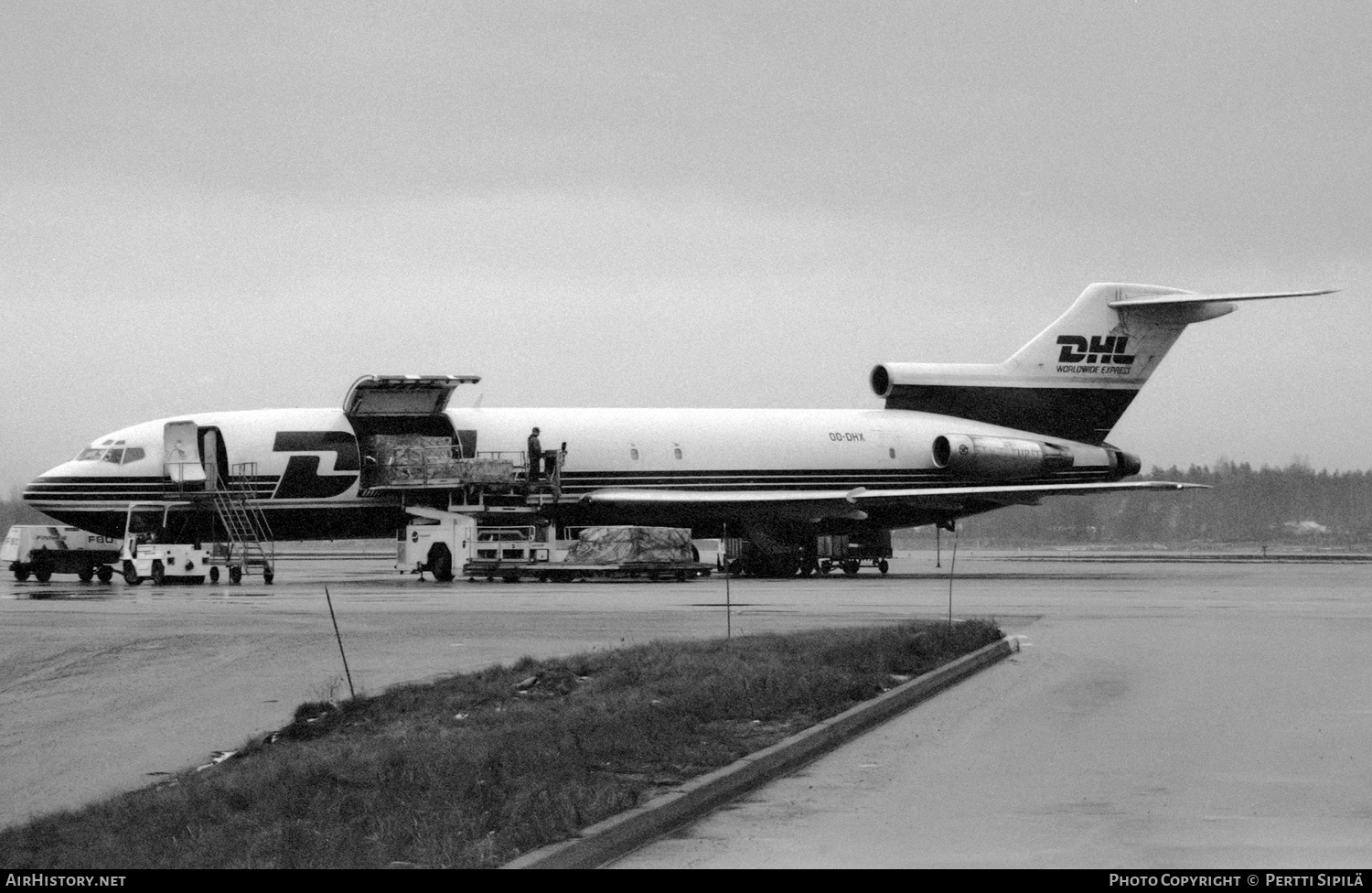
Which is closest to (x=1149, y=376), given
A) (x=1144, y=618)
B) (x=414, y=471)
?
(x=414, y=471)

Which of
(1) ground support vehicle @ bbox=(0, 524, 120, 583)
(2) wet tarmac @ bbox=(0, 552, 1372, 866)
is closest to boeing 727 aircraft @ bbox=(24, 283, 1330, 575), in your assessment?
(1) ground support vehicle @ bbox=(0, 524, 120, 583)

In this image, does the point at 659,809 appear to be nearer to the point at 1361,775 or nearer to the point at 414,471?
the point at 1361,775

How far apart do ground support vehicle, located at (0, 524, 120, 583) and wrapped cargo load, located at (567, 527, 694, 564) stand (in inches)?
493

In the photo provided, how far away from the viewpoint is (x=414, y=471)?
41.7 meters

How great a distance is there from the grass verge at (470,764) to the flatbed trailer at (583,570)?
76.8 feet

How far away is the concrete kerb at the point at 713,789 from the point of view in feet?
25.0

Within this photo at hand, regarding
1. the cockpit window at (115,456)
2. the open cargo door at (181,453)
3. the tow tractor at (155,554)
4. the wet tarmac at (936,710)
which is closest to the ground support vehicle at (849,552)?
the wet tarmac at (936,710)

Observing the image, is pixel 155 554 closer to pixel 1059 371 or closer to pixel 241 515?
pixel 241 515

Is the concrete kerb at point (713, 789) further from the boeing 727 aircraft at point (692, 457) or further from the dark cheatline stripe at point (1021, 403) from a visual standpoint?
the dark cheatline stripe at point (1021, 403)

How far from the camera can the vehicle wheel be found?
41188 mm

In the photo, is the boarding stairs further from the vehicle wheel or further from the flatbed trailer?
the flatbed trailer

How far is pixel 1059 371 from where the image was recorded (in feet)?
162

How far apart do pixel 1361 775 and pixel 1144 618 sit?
14.6 meters

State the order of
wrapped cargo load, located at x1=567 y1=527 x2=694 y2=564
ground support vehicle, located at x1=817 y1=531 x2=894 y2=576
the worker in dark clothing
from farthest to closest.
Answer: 1. ground support vehicle, located at x1=817 y1=531 x2=894 y2=576
2. the worker in dark clothing
3. wrapped cargo load, located at x1=567 y1=527 x2=694 y2=564
